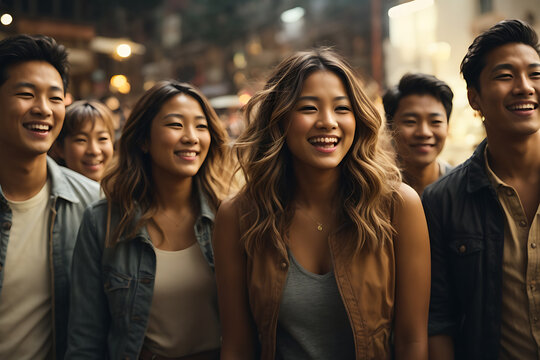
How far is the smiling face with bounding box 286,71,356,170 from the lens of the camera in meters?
2.53

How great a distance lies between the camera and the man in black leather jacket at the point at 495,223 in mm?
2510

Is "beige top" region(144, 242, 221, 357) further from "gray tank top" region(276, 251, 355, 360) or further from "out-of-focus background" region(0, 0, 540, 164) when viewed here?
"out-of-focus background" region(0, 0, 540, 164)

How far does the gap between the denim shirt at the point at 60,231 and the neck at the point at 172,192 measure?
0.62 metres

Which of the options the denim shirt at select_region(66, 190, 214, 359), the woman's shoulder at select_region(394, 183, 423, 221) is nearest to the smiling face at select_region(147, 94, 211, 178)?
the denim shirt at select_region(66, 190, 214, 359)

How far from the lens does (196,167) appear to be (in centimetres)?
318

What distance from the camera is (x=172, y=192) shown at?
129 inches

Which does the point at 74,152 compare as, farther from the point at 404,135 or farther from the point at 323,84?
the point at 404,135

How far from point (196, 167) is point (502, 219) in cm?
188

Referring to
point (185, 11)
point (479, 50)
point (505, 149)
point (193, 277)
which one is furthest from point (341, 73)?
point (185, 11)

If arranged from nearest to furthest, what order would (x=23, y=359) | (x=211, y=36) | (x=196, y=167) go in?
(x=23, y=359) → (x=196, y=167) → (x=211, y=36)

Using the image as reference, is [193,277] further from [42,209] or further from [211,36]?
[211,36]

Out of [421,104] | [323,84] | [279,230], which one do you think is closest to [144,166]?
[279,230]

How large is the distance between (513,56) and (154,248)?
94.5 inches

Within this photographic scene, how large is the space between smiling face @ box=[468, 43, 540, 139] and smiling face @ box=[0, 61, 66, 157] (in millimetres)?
2716
